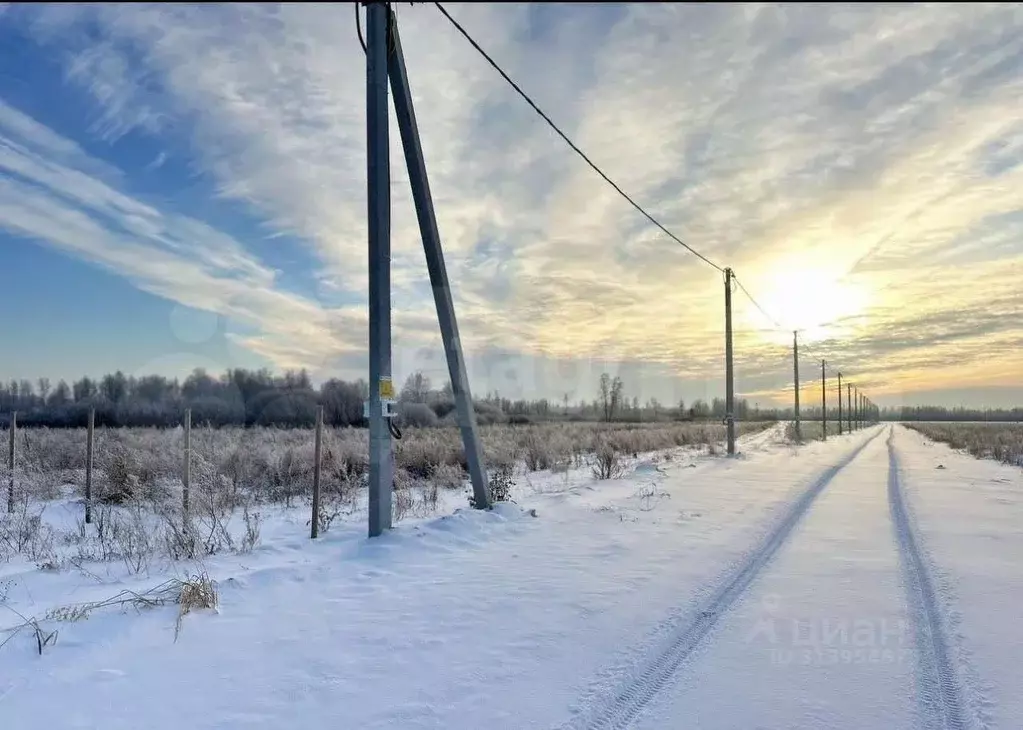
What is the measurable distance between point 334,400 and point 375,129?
5511 cm

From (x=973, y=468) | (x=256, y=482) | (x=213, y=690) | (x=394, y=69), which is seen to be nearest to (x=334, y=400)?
(x=256, y=482)

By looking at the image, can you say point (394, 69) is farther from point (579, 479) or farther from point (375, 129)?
point (579, 479)

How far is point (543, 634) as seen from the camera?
4590mm

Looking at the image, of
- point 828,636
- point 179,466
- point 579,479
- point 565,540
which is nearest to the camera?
point 828,636

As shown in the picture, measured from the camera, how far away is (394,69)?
8328 millimetres

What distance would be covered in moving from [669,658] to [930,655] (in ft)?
5.77

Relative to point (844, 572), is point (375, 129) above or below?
above

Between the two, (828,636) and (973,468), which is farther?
(973,468)

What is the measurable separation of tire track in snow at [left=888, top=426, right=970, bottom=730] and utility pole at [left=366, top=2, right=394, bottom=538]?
5612 mm

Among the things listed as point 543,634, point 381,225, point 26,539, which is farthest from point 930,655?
point 26,539

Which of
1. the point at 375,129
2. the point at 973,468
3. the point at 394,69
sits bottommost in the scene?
the point at 973,468

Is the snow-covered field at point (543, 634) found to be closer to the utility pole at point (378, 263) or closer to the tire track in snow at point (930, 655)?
the tire track in snow at point (930, 655)

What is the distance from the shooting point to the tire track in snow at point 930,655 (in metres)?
3.38

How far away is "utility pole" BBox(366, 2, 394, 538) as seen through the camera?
775 cm
